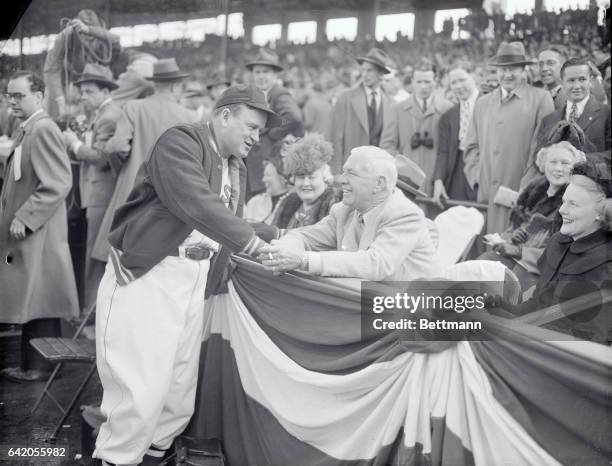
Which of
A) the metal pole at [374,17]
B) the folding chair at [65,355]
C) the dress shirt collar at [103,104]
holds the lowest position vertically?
the folding chair at [65,355]

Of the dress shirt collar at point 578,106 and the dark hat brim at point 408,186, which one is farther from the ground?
the dress shirt collar at point 578,106

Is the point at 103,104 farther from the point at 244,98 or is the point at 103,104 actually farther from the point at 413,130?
the point at 244,98

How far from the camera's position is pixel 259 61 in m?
5.78

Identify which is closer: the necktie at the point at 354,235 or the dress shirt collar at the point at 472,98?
the necktie at the point at 354,235

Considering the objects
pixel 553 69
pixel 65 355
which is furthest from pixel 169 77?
pixel 553 69

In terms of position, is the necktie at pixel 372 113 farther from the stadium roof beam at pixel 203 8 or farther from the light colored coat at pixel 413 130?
the stadium roof beam at pixel 203 8

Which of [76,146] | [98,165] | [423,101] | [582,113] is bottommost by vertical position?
[98,165]

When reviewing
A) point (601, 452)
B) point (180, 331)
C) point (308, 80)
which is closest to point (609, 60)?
point (601, 452)

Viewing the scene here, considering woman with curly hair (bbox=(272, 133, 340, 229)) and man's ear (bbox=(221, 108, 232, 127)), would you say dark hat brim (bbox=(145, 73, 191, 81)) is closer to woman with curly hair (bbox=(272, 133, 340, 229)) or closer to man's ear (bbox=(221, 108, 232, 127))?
woman with curly hair (bbox=(272, 133, 340, 229))

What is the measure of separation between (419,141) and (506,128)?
3.74 feet

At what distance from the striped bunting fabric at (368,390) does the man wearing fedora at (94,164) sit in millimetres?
2443

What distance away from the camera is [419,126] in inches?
240

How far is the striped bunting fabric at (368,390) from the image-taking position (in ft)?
8.25

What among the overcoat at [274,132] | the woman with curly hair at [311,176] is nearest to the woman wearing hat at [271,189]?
the overcoat at [274,132]
